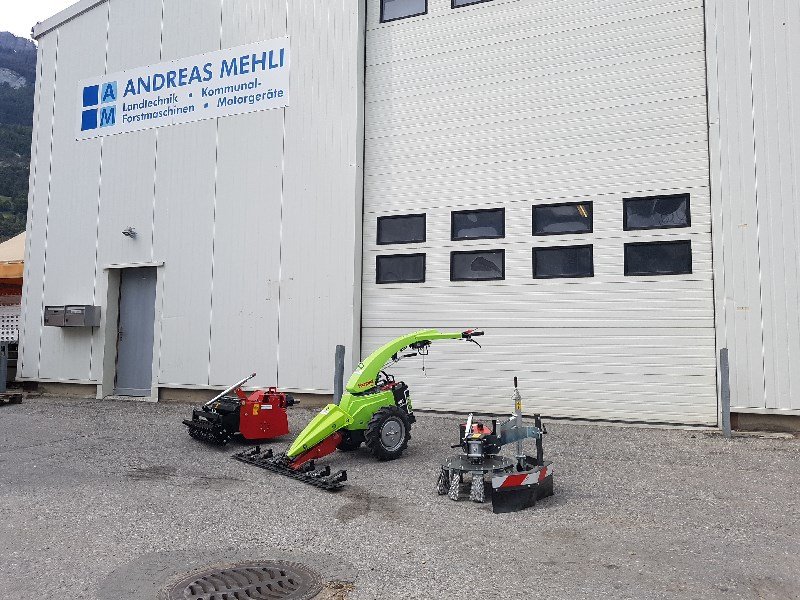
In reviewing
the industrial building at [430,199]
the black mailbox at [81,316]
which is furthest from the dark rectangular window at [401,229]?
the black mailbox at [81,316]

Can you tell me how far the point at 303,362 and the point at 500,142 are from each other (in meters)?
5.56

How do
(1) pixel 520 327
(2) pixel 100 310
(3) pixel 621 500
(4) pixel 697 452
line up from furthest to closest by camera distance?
1. (2) pixel 100 310
2. (1) pixel 520 327
3. (4) pixel 697 452
4. (3) pixel 621 500

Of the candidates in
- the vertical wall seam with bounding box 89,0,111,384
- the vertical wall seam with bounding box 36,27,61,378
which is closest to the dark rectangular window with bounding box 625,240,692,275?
the vertical wall seam with bounding box 89,0,111,384

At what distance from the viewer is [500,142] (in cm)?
1080

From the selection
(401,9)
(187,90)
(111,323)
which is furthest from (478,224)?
(111,323)

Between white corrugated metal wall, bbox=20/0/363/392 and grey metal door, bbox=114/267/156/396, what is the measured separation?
1.33 ft

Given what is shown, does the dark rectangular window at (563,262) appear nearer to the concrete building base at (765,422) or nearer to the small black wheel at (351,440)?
the concrete building base at (765,422)

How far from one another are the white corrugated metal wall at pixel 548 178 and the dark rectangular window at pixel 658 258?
0.13 m

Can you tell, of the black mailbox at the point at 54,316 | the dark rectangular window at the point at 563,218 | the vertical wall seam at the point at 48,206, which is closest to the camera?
the dark rectangular window at the point at 563,218

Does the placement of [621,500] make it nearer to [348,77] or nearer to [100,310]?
[348,77]

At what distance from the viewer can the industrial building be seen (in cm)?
905

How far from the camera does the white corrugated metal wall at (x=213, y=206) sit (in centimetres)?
1163

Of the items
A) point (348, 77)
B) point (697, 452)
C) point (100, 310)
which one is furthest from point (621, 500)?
point (100, 310)

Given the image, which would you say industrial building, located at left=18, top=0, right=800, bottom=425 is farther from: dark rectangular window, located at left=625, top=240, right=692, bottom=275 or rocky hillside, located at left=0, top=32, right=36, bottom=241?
rocky hillside, located at left=0, top=32, right=36, bottom=241
